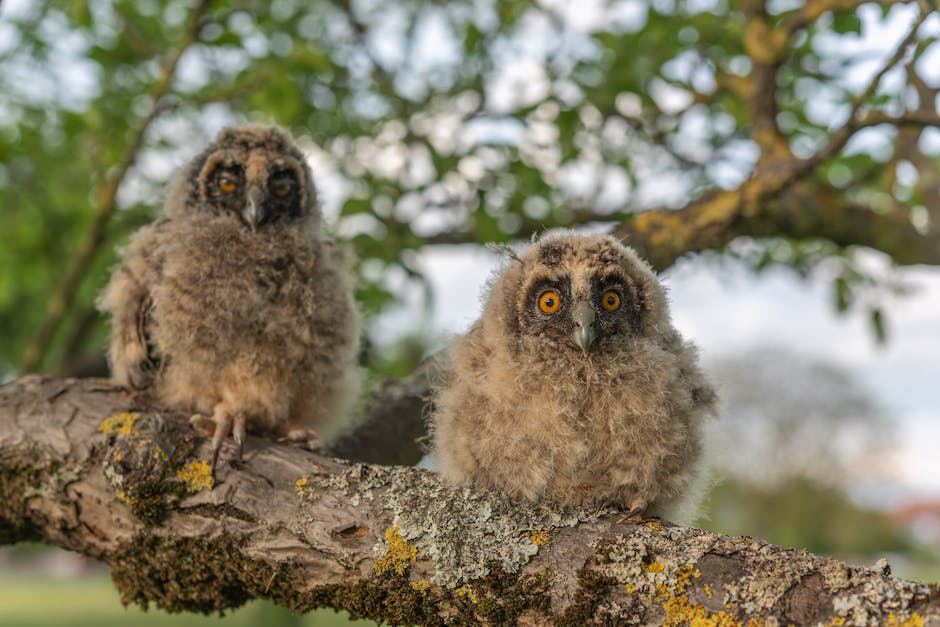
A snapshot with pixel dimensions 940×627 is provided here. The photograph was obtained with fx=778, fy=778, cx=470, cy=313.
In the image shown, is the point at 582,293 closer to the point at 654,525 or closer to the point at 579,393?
the point at 579,393

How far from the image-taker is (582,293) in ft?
6.85

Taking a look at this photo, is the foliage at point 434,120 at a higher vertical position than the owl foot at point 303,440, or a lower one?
higher

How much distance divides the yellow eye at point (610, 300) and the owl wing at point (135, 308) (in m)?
1.59

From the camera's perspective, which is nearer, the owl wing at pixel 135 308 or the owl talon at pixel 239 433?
the owl talon at pixel 239 433

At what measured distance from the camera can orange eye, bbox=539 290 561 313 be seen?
2174mm

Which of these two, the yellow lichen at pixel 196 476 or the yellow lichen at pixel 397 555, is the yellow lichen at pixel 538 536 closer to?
the yellow lichen at pixel 397 555

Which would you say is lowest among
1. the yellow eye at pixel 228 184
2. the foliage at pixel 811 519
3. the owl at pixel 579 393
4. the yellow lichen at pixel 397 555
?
the foliage at pixel 811 519

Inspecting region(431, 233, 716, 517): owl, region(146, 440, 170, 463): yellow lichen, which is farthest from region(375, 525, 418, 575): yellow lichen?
region(146, 440, 170, 463): yellow lichen

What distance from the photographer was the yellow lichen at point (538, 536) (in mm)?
1906

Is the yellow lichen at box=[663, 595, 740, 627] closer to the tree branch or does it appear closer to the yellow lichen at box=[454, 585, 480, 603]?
the yellow lichen at box=[454, 585, 480, 603]

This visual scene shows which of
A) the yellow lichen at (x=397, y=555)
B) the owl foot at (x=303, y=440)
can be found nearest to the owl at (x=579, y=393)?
the yellow lichen at (x=397, y=555)

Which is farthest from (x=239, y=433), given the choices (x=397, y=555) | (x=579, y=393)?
(x=579, y=393)

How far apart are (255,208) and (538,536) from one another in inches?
60.3

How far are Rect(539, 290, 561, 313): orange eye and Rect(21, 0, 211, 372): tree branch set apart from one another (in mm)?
2358
